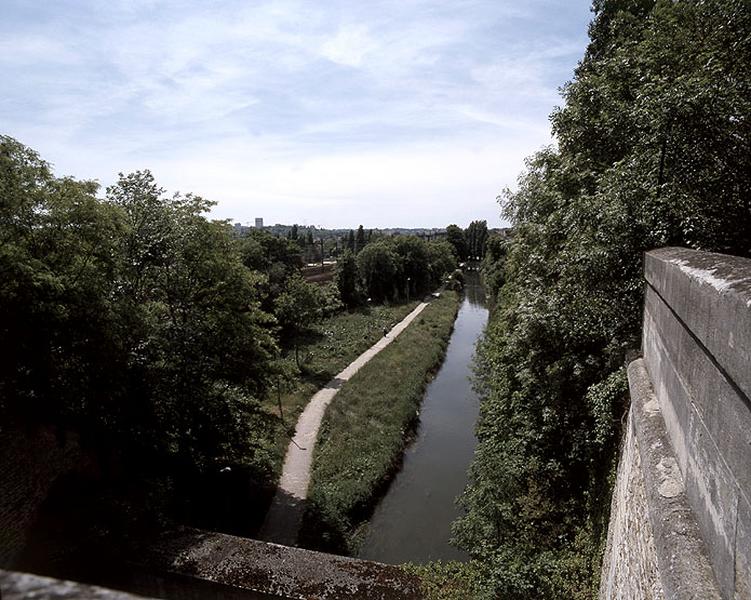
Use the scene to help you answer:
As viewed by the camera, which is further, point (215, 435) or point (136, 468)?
point (215, 435)

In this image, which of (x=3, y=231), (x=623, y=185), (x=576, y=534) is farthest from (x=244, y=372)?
(x=623, y=185)

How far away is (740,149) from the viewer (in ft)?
17.4

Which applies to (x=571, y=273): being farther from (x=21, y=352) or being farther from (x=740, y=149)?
(x=21, y=352)

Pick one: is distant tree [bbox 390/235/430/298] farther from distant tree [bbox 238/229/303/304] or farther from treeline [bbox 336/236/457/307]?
distant tree [bbox 238/229/303/304]

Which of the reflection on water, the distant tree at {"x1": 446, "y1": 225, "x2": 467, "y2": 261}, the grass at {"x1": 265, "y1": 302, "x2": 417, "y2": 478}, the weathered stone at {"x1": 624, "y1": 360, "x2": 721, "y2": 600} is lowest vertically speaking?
the reflection on water

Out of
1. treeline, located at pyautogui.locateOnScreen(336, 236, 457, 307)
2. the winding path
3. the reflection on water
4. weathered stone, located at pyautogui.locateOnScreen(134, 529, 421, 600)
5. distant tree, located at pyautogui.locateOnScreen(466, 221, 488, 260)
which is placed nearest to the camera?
weathered stone, located at pyautogui.locateOnScreen(134, 529, 421, 600)

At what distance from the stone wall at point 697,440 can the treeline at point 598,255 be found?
5.42 feet

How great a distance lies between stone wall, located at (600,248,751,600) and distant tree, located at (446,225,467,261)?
99.2m

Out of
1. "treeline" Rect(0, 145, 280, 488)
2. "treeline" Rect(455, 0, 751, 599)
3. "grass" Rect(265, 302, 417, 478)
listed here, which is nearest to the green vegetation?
"treeline" Rect(455, 0, 751, 599)

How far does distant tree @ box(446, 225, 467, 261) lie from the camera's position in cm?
10219

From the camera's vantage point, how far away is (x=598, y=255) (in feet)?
18.6

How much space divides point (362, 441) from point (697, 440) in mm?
14066

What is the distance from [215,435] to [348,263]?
29628 mm

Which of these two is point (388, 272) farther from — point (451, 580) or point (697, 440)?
point (697, 440)
